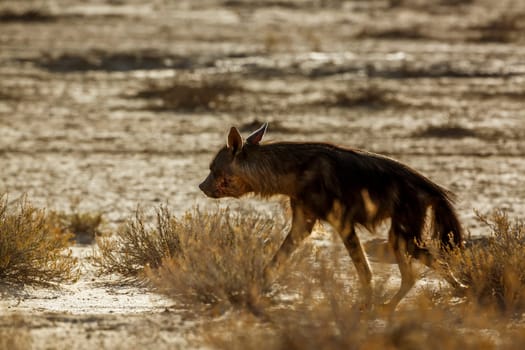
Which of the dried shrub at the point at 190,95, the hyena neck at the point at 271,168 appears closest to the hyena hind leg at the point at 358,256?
the hyena neck at the point at 271,168

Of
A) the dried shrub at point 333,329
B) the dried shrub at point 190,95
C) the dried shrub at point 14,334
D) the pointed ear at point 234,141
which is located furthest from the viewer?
the dried shrub at point 190,95

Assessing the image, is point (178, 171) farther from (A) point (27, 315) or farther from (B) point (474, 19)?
(B) point (474, 19)

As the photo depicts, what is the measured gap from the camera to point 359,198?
7527 mm

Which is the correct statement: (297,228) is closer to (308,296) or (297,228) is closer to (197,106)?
(308,296)

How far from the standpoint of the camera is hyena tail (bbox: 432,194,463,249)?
759 centimetres

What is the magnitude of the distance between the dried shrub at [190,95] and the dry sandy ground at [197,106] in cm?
5

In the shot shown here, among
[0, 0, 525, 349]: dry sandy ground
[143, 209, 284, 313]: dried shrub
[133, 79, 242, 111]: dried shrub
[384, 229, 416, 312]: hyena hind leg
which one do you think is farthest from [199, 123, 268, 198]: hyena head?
[133, 79, 242, 111]: dried shrub

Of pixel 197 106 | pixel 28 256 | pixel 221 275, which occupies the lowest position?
pixel 197 106

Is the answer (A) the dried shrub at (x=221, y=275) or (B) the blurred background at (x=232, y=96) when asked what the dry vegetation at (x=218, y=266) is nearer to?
(A) the dried shrub at (x=221, y=275)

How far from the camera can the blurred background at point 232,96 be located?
1423 cm

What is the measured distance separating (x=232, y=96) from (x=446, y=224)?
1295 cm

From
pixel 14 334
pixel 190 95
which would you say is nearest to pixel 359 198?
pixel 14 334

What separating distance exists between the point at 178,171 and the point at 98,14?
20759 millimetres

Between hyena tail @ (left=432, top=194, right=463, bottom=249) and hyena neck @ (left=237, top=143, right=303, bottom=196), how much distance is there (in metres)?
0.99
